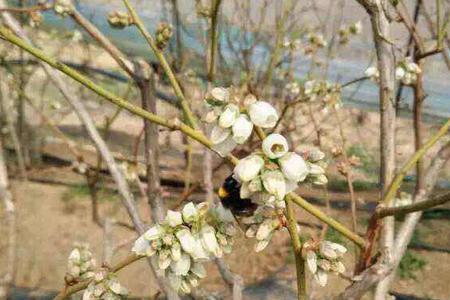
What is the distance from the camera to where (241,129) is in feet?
2.44

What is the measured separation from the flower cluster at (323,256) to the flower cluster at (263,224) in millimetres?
55

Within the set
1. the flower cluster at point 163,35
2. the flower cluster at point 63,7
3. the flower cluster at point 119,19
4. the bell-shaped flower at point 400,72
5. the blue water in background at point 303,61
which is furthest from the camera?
the blue water in background at point 303,61

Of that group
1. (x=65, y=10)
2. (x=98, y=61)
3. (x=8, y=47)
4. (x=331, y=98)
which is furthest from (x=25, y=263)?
(x=98, y=61)

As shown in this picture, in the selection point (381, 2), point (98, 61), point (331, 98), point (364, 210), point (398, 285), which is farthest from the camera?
point (98, 61)

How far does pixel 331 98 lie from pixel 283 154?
7.20 ft

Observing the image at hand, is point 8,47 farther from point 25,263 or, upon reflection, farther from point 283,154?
point 283,154

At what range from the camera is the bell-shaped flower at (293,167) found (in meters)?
0.72

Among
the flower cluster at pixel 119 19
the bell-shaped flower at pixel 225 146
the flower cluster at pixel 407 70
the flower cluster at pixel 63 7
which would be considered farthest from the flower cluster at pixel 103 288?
the flower cluster at pixel 407 70

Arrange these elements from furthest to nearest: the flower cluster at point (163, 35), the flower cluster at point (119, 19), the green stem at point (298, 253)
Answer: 1. the flower cluster at point (119, 19)
2. the flower cluster at point (163, 35)
3. the green stem at point (298, 253)

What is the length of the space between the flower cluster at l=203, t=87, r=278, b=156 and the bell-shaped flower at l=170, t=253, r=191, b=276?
0.60 ft

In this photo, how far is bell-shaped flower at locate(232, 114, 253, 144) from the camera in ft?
2.43

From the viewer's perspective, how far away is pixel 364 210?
16.4 ft

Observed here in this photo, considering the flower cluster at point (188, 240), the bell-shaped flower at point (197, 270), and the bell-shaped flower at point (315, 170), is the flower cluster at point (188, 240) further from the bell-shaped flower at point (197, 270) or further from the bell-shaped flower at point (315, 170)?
the bell-shaped flower at point (315, 170)

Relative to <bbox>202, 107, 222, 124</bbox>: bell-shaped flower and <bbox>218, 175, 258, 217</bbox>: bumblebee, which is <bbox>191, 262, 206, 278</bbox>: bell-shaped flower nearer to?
<bbox>218, 175, 258, 217</bbox>: bumblebee
